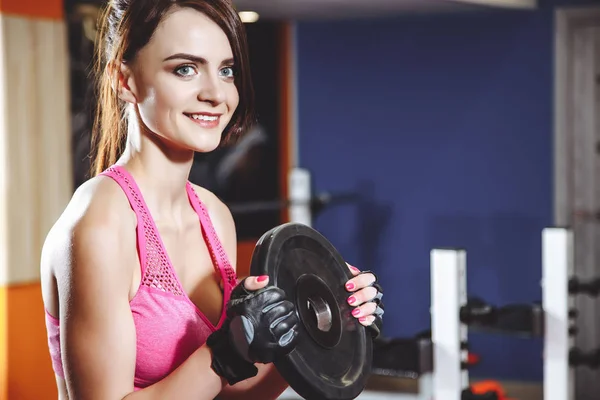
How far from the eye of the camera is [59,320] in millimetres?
1488

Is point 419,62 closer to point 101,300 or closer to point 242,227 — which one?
point 242,227

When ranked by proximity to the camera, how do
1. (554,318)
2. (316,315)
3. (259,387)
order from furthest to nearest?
(554,318) → (259,387) → (316,315)

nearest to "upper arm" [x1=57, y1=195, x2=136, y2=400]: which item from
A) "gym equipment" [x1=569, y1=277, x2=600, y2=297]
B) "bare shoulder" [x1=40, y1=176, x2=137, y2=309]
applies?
"bare shoulder" [x1=40, y1=176, x2=137, y2=309]

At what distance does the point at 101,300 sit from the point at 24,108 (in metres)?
2.76

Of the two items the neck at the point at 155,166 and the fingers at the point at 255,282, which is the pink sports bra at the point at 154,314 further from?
the fingers at the point at 255,282

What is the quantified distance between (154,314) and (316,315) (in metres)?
0.30

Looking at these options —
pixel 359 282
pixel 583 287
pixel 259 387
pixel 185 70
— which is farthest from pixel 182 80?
pixel 583 287

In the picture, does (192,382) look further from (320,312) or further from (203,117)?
(203,117)

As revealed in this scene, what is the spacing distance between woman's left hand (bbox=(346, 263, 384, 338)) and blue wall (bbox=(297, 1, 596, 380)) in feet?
13.9

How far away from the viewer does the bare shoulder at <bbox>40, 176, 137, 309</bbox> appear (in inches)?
55.2

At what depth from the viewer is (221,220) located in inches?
72.4

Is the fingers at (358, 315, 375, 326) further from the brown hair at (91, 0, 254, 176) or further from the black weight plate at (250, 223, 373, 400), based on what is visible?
the brown hair at (91, 0, 254, 176)

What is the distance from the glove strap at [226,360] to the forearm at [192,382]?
0.01m

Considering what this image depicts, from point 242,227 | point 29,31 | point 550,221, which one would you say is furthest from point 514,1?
point 29,31
